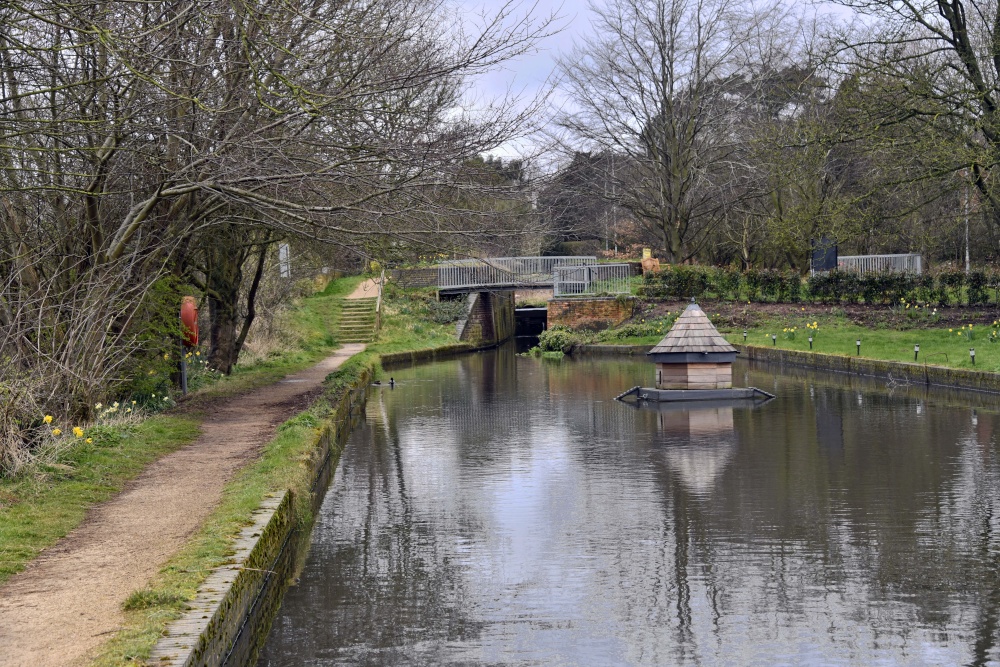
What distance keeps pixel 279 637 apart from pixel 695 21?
121ft

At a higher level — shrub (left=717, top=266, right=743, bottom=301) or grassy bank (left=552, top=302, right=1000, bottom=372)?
shrub (left=717, top=266, right=743, bottom=301)

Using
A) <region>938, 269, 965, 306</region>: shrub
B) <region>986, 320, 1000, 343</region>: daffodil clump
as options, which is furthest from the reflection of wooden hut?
<region>938, 269, 965, 306</region>: shrub

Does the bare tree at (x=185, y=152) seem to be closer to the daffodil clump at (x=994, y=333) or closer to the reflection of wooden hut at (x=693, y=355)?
the reflection of wooden hut at (x=693, y=355)

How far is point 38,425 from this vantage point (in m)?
12.1

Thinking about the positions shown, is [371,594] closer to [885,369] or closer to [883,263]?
[885,369]

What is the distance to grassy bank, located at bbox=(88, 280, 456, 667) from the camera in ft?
20.2

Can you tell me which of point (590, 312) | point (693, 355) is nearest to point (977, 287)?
point (693, 355)

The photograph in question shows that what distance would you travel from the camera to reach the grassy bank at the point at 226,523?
6.15m

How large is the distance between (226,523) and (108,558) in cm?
99

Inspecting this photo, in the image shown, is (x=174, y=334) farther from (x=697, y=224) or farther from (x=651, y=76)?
(x=697, y=224)

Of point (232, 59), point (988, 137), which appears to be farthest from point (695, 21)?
point (232, 59)

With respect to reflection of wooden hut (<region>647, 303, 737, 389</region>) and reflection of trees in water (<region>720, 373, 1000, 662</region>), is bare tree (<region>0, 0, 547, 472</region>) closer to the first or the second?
reflection of trees in water (<region>720, 373, 1000, 662</region>)

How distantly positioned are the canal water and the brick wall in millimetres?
21570

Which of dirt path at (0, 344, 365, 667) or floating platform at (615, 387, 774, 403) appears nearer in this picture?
dirt path at (0, 344, 365, 667)
